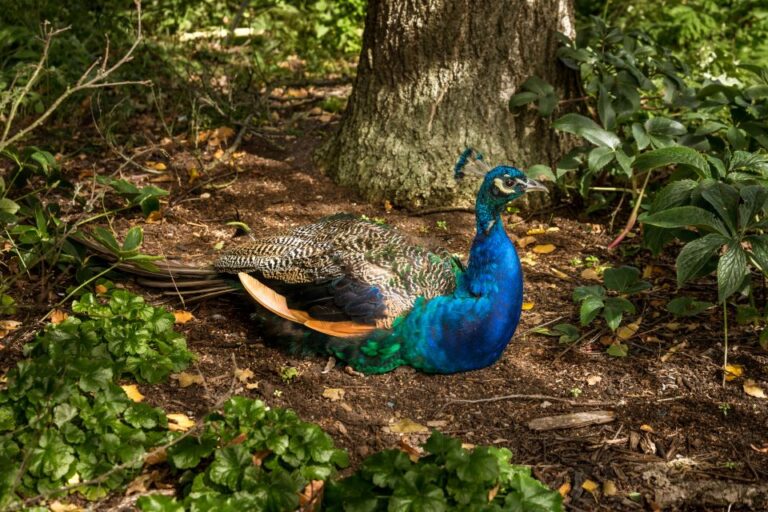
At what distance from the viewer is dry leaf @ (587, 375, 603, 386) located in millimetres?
3305

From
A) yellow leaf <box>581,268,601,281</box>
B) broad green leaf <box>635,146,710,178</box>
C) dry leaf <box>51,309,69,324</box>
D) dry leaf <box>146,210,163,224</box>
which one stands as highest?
broad green leaf <box>635,146,710,178</box>

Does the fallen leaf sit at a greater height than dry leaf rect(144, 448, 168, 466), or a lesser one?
greater

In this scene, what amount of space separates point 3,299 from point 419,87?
7.26ft

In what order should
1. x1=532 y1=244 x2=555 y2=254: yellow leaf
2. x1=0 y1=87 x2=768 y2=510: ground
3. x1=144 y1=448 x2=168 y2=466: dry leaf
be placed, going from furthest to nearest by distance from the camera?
x1=532 y1=244 x2=555 y2=254: yellow leaf
x1=0 y1=87 x2=768 y2=510: ground
x1=144 y1=448 x2=168 y2=466: dry leaf

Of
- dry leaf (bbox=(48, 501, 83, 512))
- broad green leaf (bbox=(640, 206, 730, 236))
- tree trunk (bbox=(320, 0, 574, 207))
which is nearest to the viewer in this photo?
dry leaf (bbox=(48, 501, 83, 512))

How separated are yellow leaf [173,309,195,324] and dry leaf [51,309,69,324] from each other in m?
0.42

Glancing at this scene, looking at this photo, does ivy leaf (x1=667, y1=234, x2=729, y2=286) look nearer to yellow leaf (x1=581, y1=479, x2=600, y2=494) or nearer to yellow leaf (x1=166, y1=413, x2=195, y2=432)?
yellow leaf (x1=581, y1=479, x2=600, y2=494)

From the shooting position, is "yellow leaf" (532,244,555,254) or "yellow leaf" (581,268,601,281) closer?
"yellow leaf" (581,268,601,281)

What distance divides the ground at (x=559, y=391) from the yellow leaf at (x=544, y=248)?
28 millimetres

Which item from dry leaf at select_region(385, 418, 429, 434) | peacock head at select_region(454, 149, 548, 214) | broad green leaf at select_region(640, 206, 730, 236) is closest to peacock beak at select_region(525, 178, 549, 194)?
peacock head at select_region(454, 149, 548, 214)

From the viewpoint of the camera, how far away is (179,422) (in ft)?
9.54

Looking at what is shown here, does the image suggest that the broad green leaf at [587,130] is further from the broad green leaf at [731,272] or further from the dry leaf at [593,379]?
the dry leaf at [593,379]

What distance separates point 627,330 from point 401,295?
987 mm

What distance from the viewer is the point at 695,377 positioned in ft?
10.9
